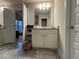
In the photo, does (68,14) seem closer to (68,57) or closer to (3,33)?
(68,57)

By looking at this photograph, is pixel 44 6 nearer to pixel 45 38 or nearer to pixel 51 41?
pixel 45 38

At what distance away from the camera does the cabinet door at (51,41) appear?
484cm

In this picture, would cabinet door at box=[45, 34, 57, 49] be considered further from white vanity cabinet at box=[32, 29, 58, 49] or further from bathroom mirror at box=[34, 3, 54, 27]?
bathroom mirror at box=[34, 3, 54, 27]

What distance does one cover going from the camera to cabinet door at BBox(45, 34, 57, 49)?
15.9 feet

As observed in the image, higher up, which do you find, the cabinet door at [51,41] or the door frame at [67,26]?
the door frame at [67,26]

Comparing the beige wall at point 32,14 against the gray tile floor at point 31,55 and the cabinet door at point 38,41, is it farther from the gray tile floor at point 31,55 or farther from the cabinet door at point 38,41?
the gray tile floor at point 31,55

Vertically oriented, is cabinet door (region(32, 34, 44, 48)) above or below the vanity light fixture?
below

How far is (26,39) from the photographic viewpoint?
5.84 metres

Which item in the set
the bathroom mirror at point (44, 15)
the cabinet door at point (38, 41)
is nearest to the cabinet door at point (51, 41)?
the cabinet door at point (38, 41)

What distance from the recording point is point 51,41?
486 cm

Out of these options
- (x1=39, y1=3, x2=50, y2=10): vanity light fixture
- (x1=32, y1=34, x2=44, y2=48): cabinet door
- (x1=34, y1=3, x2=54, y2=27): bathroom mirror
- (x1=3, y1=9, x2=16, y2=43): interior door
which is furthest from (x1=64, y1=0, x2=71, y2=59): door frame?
(x1=3, y1=9, x2=16, y2=43): interior door

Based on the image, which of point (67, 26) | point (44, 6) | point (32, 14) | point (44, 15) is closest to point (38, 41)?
point (44, 15)

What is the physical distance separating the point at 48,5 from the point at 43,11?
1.41ft

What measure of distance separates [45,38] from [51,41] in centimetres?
30
